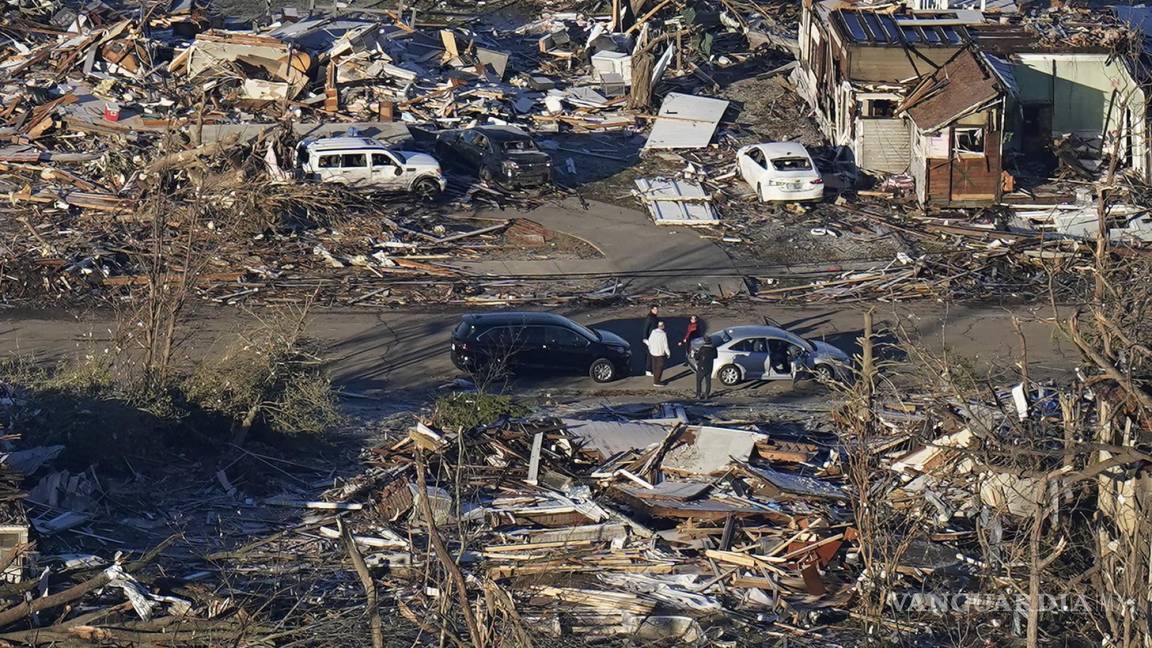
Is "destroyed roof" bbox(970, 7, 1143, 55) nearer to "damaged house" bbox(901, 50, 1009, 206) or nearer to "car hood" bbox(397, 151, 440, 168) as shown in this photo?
"damaged house" bbox(901, 50, 1009, 206)

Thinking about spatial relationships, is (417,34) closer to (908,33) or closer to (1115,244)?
(908,33)

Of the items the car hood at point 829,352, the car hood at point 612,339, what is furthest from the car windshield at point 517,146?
the car hood at point 829,352

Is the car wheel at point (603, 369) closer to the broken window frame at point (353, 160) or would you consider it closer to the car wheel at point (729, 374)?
the car wheel at point (729, 374)

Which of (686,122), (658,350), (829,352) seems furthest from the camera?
(686,122)

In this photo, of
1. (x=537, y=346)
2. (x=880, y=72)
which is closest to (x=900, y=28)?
(x=880, y=72)

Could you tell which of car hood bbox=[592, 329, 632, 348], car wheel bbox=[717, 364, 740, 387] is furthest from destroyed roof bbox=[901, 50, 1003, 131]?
car hood bbox=[592, 329, 632, 348]

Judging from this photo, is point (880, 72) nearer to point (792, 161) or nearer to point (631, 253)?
point (792, 161)

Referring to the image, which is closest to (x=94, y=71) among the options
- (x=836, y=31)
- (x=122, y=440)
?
(x=836, y=31)
